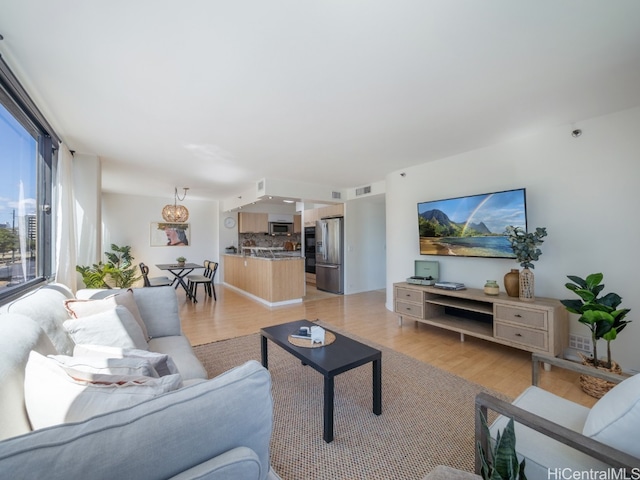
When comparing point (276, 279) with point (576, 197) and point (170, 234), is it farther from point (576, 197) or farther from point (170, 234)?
point (576, 197)

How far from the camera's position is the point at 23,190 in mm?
2414

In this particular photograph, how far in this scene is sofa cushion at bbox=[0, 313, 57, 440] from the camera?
0.90 m

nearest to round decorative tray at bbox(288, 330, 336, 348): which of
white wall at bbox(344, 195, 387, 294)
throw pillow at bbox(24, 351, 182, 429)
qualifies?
throw pillow at bbox(24, 351, 182, 429)

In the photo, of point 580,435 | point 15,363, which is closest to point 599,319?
point 580,435

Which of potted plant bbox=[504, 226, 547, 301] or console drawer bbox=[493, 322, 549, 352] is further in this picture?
potted plant bbox=[504, 226, 547, 301]

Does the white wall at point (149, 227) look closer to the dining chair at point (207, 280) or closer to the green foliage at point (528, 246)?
the dining chair at point (207, 280)

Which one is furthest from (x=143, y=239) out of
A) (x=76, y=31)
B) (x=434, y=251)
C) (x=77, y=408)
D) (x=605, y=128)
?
(x=605, y=128)

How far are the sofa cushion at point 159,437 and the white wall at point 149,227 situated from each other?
773cm

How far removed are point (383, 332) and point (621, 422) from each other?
9.44 ft

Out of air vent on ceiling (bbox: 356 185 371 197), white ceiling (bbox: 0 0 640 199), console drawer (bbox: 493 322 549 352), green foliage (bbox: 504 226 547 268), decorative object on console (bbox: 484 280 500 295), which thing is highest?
white ceiling (bbox: 0 0 640 199)

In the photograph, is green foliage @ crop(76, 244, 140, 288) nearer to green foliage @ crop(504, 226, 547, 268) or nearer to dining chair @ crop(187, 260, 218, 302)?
dining chair @ crop(187, 260, 218, 302)

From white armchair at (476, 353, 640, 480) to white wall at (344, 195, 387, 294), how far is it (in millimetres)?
5071

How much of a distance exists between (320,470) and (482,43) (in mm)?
2715

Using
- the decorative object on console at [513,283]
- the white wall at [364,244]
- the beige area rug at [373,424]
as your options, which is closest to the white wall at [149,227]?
the white wall at [364,244]
